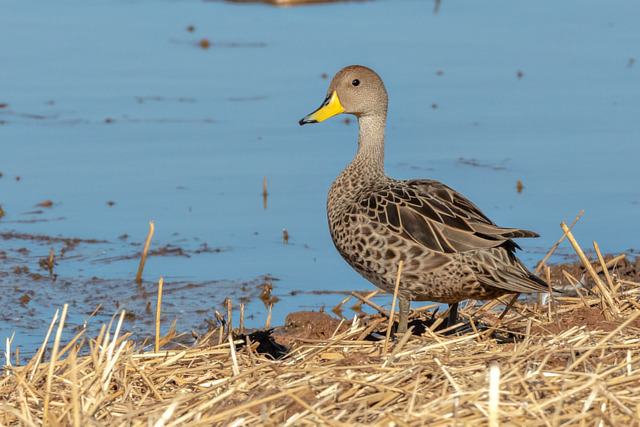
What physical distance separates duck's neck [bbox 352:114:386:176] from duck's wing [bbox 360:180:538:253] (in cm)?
41

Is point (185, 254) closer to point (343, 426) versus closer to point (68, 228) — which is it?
point (68, 228)

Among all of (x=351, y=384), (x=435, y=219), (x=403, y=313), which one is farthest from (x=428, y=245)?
(x=351, y=384)

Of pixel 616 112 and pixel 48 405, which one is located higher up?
pixel 616 112

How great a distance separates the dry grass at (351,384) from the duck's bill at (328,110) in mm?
1642

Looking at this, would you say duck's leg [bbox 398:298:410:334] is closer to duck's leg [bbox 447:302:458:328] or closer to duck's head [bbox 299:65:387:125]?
duck's leg [bbox 447:302:458:328]

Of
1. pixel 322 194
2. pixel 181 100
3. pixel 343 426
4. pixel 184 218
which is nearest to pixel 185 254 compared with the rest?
pixel 184 218

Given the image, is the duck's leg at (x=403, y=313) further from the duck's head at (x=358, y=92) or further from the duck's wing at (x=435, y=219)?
the duck's head at (x=358, y=92)

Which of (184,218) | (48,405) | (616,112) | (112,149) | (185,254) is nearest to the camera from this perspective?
(48,405)

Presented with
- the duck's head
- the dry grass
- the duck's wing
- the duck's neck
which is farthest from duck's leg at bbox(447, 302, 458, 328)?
the duck's head

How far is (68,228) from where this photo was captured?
761 cm

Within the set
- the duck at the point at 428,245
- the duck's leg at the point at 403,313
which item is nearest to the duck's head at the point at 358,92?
the duck at the point at 428,245

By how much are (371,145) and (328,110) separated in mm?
337

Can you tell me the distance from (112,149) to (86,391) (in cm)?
550

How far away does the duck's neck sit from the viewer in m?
5.57
